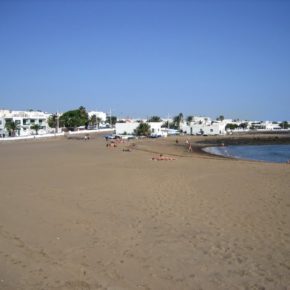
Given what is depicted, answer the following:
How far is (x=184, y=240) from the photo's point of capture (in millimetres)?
7930

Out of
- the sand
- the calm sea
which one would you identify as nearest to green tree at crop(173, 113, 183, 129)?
the calm sea

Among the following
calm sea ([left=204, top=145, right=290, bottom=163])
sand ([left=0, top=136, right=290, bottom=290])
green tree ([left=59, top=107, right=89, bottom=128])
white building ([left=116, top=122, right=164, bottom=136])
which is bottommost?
calm sea ([left=204, top=145, right=290, bottom=163])

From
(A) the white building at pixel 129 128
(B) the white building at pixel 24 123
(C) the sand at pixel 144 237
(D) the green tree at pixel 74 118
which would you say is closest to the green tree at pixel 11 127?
(B) the white building at pixel 24 123

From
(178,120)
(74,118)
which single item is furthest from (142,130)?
(178,120)

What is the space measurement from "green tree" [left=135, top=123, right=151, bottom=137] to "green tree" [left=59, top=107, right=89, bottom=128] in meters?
39.4

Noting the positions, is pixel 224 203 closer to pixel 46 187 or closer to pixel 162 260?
pixel 162 260

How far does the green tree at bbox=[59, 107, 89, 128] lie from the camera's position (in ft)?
415

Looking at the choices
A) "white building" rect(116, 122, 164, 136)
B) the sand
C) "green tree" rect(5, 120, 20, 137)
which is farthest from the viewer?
"white building" rect(116, 122, 164, 136)

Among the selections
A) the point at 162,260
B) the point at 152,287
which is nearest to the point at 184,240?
the point at 162,260

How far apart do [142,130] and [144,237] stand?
279ft

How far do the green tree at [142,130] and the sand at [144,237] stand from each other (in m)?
78.2

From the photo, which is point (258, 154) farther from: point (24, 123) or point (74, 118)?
point (74, 118)

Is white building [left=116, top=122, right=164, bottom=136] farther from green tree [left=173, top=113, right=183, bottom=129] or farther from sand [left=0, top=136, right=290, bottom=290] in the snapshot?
sand [left=0, top=136, right=290, bottom=290]

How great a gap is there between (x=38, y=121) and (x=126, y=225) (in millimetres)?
111098
